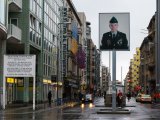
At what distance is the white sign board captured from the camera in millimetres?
39472

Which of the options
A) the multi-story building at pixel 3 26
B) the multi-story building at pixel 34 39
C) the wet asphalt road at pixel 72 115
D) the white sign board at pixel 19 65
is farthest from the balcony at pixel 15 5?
the wet asphalt road at pixel 72 115

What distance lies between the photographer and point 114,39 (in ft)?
120

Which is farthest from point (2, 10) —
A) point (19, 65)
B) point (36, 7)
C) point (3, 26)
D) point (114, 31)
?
point (36, 7)

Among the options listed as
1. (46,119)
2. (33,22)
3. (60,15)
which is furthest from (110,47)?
(60,15)

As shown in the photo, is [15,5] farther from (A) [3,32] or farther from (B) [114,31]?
(B) [114,31]

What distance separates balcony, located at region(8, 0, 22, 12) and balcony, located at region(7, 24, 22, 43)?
2209 mm

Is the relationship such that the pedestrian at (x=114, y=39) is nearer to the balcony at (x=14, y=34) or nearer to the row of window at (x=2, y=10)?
the row of window at (x=2, y=10)

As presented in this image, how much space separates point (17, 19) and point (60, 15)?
29.9 m

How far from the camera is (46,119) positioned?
28203 mm

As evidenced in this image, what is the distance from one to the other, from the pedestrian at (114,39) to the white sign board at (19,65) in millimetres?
6307

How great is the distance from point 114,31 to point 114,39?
63 centimetres

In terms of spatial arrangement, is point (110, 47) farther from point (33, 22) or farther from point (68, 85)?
point (68, 85)

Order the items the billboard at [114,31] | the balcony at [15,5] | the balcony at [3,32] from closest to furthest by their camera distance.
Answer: the billboard at [114,31], the balcony at [3,32], the balcony at [15,5]

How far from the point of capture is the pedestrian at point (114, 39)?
36.2 meters
